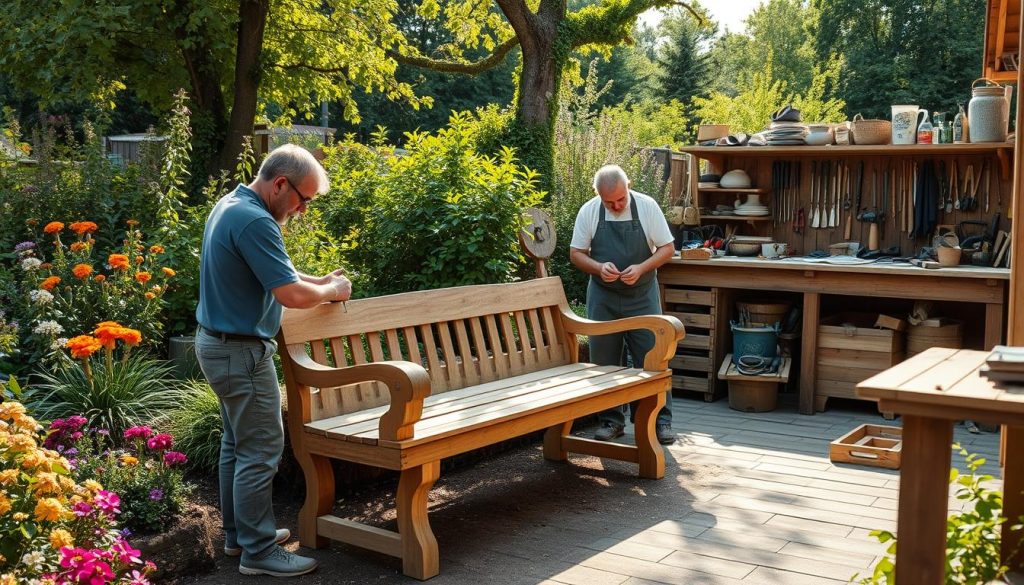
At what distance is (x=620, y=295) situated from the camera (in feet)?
20.1

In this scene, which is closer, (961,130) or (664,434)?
(664,434)

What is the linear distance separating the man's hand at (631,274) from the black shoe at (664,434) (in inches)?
36.8

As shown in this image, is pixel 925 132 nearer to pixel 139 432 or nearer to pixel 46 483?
pixel 139 432

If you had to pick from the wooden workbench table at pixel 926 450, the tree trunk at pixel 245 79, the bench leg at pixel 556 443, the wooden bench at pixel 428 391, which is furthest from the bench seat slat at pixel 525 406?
the tree trunk at pixel 245 79

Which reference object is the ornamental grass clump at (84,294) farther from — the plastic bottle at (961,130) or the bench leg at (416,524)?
the plastic bottle at (961,130)

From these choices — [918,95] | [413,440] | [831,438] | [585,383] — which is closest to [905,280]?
[831,438]

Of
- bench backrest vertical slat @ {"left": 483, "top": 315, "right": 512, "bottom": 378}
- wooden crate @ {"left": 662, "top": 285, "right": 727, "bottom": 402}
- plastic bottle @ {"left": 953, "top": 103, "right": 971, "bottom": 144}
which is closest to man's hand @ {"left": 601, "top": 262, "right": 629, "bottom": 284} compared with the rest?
bench backrest vertical slat @ {"left": 483, "top": 315, "right": 512, "bottom": 378}

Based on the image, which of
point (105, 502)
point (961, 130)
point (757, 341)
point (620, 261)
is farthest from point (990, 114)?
point (105, 502)

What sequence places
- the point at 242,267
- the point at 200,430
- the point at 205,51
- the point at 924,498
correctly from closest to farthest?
the point at 924,498 < the point at 242,267 < the point at 200,430 < the point at 205,51

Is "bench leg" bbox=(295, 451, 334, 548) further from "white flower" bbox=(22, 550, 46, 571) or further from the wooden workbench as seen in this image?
the wooden workbench

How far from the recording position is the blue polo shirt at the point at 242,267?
364 cm

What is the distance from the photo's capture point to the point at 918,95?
108 ft

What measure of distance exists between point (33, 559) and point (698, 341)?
565 cm

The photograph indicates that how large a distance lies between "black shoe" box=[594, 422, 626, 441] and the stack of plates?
2844mm
